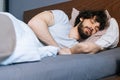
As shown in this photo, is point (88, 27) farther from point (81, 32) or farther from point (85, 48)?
point (85, 48)

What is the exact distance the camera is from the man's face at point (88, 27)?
59.7 inches

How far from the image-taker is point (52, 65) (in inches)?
37.2

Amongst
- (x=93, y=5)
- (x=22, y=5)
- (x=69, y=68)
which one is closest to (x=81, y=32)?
(x=93, y=5)

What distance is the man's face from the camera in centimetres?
152

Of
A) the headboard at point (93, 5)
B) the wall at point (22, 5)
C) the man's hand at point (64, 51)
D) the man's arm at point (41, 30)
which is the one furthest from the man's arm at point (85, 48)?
the wall at point (22, 5)

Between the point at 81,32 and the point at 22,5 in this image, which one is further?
the point at 22,5

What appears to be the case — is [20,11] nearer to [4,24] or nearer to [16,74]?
[4,24]

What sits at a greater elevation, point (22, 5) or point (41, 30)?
point (22, 5)

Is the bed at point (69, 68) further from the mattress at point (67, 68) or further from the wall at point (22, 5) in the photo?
the wall at point (22, 5)

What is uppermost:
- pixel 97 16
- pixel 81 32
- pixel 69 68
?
pixel 97 16

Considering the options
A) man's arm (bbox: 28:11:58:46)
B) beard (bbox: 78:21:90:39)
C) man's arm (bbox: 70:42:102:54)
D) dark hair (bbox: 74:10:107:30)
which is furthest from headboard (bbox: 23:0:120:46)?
man's arm (bbox: 28:11:58:46)

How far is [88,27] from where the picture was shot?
1.53 metres

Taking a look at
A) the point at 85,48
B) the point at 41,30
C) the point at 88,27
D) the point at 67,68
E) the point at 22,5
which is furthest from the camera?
the point at 22,5

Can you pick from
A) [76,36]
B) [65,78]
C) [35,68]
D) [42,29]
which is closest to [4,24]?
[35,68]
